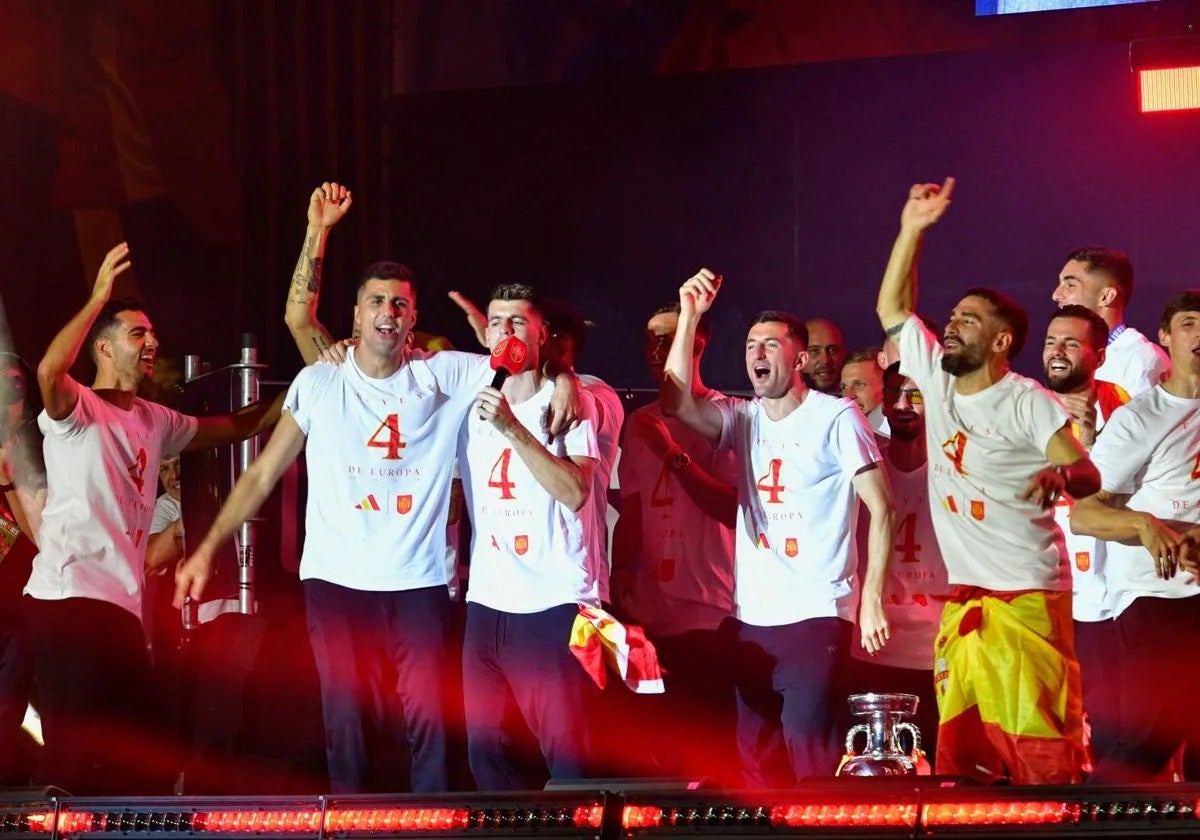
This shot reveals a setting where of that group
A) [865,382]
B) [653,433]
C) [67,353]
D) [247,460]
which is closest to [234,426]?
[247,460]

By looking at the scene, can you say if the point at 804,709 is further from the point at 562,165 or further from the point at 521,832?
the point at 562,165

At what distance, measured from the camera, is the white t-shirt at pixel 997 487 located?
5605 mm

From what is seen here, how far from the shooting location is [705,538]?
6.66 meters

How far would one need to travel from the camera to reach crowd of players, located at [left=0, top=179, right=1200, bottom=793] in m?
5.62

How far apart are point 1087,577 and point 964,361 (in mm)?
1116

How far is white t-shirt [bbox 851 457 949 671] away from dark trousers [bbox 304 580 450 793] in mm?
1892

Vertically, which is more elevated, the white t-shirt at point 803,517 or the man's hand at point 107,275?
the man's hand at point 107,275

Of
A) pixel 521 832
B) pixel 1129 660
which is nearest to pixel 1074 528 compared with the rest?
pixel 1129 660

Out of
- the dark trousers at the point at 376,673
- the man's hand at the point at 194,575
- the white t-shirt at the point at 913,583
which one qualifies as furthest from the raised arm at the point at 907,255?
the man's hand at the point at 194,575

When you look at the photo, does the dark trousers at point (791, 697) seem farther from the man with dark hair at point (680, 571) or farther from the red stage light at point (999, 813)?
the red stage light at point (999, 813)

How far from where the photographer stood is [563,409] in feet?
19.1

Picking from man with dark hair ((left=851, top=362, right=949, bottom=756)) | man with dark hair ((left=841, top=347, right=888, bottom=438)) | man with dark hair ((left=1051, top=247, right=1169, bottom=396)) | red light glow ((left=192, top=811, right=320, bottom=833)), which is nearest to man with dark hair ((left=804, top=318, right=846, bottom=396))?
man with dark hair ((left=841, top=347, right=888, bottom=438))

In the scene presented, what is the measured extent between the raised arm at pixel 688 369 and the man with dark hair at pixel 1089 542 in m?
1.24

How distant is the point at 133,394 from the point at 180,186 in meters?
2.57
